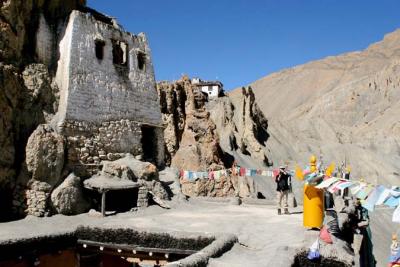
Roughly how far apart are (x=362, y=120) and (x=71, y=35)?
64616 mm

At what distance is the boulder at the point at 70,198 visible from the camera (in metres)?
17.5

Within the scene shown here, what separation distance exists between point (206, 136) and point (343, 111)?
170 feet

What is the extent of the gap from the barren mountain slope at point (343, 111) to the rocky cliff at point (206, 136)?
461 centimetres

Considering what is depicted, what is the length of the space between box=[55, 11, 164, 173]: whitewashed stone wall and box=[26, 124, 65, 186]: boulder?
763 mm

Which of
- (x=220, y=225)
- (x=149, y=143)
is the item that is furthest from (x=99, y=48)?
(x=220, y=225)

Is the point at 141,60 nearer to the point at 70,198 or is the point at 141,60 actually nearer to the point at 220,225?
the point at 70,198

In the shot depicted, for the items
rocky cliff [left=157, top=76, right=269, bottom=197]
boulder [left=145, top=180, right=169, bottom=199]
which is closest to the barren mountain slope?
rocky cliff [left=157, top=76, right=269, bottom=197]

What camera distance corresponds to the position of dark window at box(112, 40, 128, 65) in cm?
2253

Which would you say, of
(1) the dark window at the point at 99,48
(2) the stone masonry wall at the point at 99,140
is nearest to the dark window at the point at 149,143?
(2) the stone masonry wall at the point at 99,140

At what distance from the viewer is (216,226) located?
14.1 metres

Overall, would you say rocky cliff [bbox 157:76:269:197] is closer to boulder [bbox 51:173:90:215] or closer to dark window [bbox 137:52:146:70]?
dark window [bbox 137:52:146:70]

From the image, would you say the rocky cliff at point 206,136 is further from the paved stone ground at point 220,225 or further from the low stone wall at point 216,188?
the paved stone ground at point 220,225

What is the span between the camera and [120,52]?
75.6ft

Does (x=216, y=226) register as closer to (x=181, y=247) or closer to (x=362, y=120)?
(x=181, y=247)
